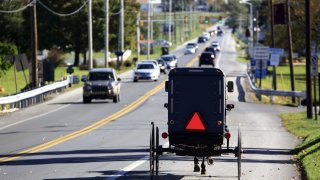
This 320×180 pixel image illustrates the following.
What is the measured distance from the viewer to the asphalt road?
1672cm

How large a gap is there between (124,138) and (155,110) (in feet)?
42.5

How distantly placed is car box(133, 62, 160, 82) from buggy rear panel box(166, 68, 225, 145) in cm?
4735

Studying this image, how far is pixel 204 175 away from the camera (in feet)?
53.4

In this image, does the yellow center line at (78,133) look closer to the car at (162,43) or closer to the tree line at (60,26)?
the tree line at (60,26)

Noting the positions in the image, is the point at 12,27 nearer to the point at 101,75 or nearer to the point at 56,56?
the point at 56,56

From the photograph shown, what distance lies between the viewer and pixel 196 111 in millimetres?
15266

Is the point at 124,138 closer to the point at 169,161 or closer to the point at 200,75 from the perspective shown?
the point at 169,161

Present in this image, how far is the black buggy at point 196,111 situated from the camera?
15.2m

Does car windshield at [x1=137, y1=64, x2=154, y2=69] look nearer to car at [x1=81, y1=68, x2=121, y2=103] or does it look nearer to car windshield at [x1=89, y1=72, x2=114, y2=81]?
car at [x1=81, y1=68, x2=121, y2=103]

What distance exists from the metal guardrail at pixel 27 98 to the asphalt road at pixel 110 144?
71 cm

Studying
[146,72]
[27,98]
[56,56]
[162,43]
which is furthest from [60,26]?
[162,43]

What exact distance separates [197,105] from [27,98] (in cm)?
2577

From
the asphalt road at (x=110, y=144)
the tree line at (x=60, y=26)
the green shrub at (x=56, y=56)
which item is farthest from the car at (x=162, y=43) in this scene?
the asphalt road at (x=110, y=144)

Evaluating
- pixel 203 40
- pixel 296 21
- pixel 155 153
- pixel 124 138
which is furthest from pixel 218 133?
pixel 203 40
